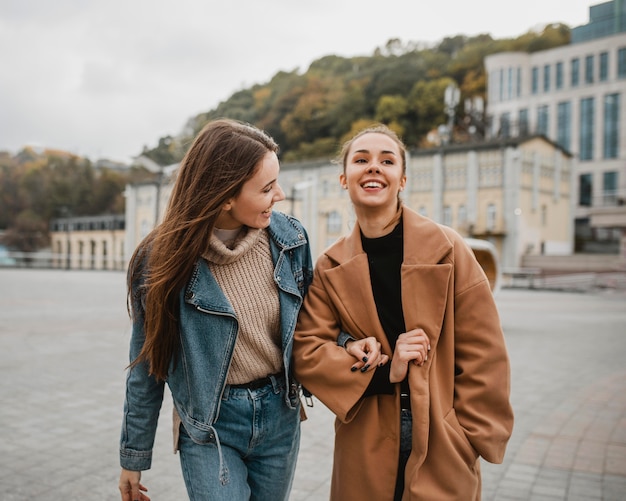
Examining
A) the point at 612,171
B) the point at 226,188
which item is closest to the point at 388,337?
the point at 226,188

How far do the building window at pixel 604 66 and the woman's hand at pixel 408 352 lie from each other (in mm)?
67448

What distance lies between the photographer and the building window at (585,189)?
60.8 meters

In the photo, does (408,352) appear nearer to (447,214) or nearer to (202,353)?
(202,353)

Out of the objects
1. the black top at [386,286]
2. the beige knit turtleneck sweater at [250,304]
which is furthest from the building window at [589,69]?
the beige knit turtleneck sweater at [250,304]

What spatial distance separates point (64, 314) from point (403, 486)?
1464 cm

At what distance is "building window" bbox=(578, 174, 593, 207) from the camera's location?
6082 centimetres

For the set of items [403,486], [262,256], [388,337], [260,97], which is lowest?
[403,486]

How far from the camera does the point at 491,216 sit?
3781 centimetres

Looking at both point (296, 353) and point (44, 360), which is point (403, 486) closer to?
point (296, 353)

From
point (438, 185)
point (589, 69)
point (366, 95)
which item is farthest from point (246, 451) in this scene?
point (589, 69)

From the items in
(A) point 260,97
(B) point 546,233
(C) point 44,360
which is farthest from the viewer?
(A) point 260,97

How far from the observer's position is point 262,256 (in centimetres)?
227

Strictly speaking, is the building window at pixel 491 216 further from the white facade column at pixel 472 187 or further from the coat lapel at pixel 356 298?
the coat lapel at pixel 356 298

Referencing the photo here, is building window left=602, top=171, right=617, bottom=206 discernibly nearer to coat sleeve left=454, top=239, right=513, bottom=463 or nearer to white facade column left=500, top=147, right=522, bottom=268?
white facade column left=500, top=147, right=522, bottom=268
